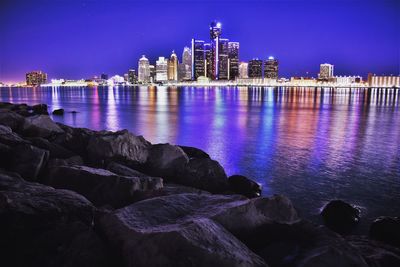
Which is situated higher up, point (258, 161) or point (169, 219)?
point (169, 219)

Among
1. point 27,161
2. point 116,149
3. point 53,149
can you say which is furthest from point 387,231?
point 53,149

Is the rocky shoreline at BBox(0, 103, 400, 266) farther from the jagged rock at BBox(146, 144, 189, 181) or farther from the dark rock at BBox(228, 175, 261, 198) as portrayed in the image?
the dark rock at BBox(228, 175, 261, 198)

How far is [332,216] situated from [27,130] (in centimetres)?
1073

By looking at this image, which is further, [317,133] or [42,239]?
[317,133]

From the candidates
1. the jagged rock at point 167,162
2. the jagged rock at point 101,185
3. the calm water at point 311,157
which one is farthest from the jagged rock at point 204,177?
the jagged rock at point 101,185

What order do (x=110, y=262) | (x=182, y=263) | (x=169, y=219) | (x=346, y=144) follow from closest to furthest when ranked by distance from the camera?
(x=182, y=263) < (x=110, y=262) < (x=169, y=219) < (x=346, y=144)

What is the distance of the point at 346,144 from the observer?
2084 cm

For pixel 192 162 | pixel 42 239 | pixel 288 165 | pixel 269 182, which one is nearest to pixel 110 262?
pixel 42 239

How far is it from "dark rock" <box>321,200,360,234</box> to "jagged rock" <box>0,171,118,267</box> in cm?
636

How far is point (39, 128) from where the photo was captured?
1306 cm

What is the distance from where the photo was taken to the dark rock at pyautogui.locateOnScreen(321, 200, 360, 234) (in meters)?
8.67

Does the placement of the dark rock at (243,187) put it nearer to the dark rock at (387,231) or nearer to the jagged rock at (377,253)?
the dark rock at (387,231)

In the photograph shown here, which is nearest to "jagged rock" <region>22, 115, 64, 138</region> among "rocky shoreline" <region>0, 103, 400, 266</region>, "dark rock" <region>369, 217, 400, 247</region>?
"rocky shoreline" <region>0, 103, 400, 266</region>

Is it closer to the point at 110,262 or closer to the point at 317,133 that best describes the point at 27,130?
the point at 110,262
